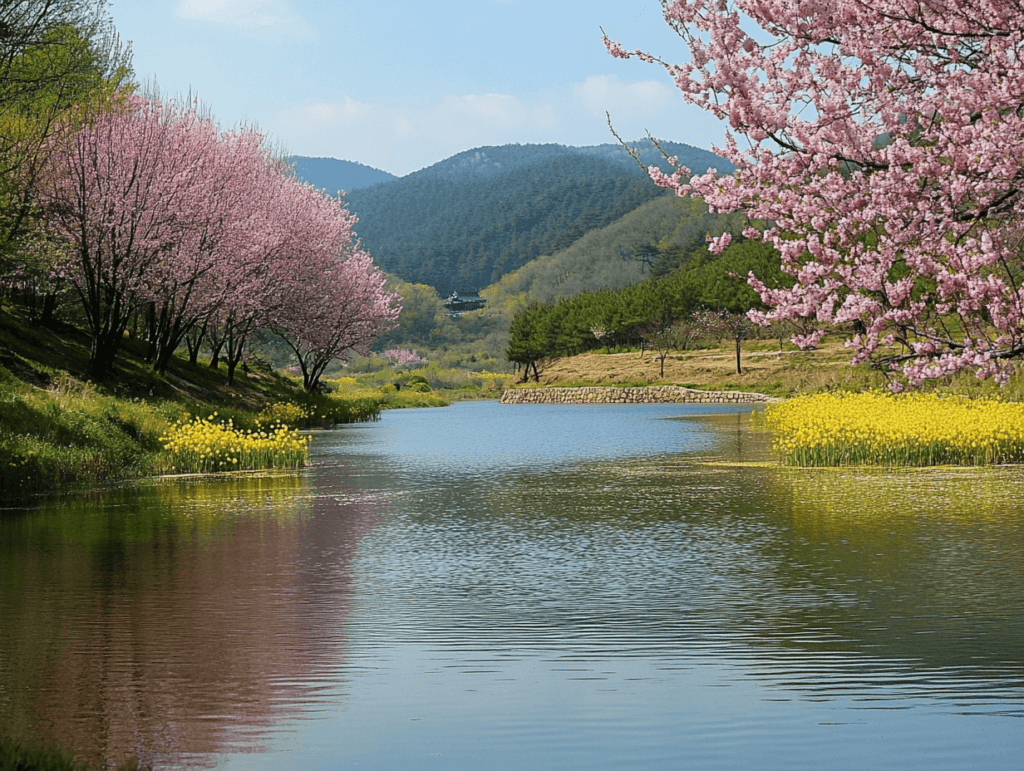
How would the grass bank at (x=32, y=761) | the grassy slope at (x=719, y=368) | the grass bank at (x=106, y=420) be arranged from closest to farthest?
the grass bank at (x=32, y=761), the grass bank at (x=106, y=420), the grassy slope at (x=719, y=368)

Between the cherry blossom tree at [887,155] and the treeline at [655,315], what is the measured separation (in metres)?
95.6

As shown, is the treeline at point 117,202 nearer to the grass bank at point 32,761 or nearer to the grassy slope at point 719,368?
the grass bank at point 32,761

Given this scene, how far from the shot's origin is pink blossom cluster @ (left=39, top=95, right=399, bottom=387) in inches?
1352

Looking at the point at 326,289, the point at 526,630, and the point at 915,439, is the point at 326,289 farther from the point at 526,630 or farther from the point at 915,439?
the point at 526,630

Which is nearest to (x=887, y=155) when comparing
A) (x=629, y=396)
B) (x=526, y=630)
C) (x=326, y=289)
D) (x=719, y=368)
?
(x=526, y=630)

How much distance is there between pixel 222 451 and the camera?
26.9 meters

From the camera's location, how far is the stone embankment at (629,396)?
84.6 meters

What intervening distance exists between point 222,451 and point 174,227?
41.4 ft

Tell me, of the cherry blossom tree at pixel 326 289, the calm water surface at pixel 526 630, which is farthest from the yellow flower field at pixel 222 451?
the cherry blossom tree at pixel 326 289

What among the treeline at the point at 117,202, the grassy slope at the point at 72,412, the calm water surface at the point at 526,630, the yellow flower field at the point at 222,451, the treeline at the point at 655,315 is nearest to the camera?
the calm water surface at the point at 526,630

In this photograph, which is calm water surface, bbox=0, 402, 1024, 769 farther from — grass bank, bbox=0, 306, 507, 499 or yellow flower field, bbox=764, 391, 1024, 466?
yellow flower field, bbox=764, 391, 1024, 466

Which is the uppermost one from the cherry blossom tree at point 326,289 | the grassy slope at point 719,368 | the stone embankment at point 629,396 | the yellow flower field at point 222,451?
the cherry blossom tree at point 326,289

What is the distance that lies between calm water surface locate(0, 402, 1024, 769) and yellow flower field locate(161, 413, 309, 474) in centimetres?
576

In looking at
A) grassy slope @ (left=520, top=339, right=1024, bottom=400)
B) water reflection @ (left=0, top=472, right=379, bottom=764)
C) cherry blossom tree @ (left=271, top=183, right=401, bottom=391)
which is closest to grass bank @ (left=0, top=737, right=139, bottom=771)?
water reflection @ (left=0, top=472, right=379, bottom=764)
